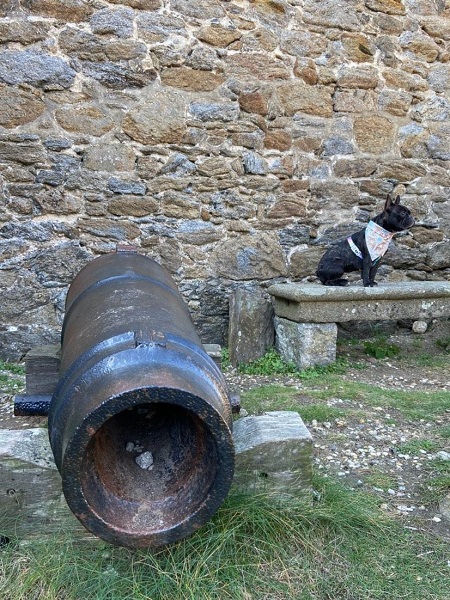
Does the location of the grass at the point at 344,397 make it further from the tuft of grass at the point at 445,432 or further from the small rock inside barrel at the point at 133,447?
the small rock inside barrel at the point at 133,447

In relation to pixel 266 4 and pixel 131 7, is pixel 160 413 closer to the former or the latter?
pixel 131 7

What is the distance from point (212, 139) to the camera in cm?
524

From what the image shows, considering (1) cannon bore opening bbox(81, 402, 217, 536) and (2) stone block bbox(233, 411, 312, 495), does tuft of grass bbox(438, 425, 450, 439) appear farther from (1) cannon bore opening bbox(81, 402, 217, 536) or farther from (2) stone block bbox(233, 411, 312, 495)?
(1) cannon bore opening bbox(81, 402, 217, 536)

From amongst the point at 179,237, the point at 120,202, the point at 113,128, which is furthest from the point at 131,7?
the point at 179,237

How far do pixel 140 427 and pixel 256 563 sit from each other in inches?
26.3

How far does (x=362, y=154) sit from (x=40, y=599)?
195 inches

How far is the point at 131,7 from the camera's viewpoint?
4938 mm

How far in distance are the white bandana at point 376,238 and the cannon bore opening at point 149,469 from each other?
3197mm

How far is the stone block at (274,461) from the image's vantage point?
7.92ft

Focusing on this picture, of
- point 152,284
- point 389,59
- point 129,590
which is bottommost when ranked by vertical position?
point 129,590

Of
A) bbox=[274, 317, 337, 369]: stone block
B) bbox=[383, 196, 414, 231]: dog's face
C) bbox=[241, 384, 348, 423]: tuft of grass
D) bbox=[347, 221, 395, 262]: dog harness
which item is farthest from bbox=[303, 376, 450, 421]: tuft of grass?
bbox=[383, 196, 414, 231]: dog's face

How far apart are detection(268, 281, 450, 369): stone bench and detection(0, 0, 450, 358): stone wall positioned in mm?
724

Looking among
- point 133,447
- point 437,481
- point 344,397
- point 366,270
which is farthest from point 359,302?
point 133,447

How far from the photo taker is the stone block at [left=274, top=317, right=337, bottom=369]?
4.78 metres
